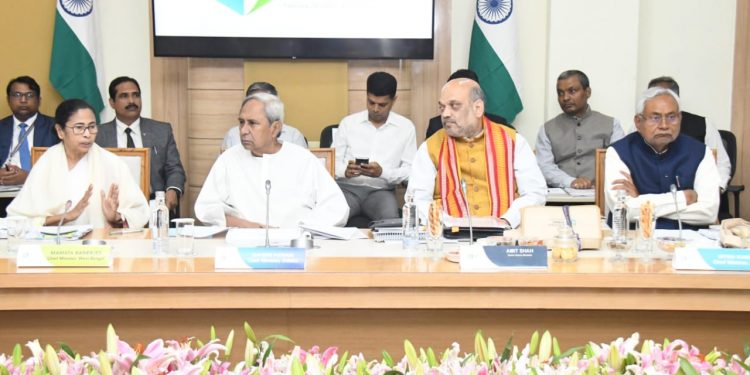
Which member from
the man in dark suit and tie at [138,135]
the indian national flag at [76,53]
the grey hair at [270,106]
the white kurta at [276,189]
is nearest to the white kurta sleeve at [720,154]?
the white kurta at [276,189]

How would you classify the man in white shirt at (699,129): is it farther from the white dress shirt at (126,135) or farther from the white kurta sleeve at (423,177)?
the white dress shirt at (126,135)

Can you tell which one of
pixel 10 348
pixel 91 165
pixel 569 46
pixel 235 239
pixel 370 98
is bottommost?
pixel 10 348

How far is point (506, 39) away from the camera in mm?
6410

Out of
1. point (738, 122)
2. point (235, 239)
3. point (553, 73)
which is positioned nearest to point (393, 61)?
point (553, 73)

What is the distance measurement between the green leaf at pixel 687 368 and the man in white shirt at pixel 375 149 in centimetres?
430

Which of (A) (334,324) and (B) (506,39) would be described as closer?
(A) (334,324)

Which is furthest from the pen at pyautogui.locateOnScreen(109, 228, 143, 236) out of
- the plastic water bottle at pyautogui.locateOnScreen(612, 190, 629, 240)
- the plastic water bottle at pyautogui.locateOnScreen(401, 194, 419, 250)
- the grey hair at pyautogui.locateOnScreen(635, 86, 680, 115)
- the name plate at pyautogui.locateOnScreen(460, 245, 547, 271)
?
the grey hair at pyautogui.locateOnScreen(635, 86, 680, 115)

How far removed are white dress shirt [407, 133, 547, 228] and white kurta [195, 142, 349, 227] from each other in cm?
37

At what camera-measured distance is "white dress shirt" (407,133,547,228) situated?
4262 millimetres

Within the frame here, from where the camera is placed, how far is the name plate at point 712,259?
9.25 feet

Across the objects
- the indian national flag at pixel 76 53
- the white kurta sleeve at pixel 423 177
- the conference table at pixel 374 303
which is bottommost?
the conference table at pixel 374 303

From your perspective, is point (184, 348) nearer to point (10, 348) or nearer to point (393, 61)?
point (10, 348)

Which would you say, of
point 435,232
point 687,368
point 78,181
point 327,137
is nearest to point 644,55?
point 327,137

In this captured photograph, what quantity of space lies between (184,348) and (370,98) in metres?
4.62
